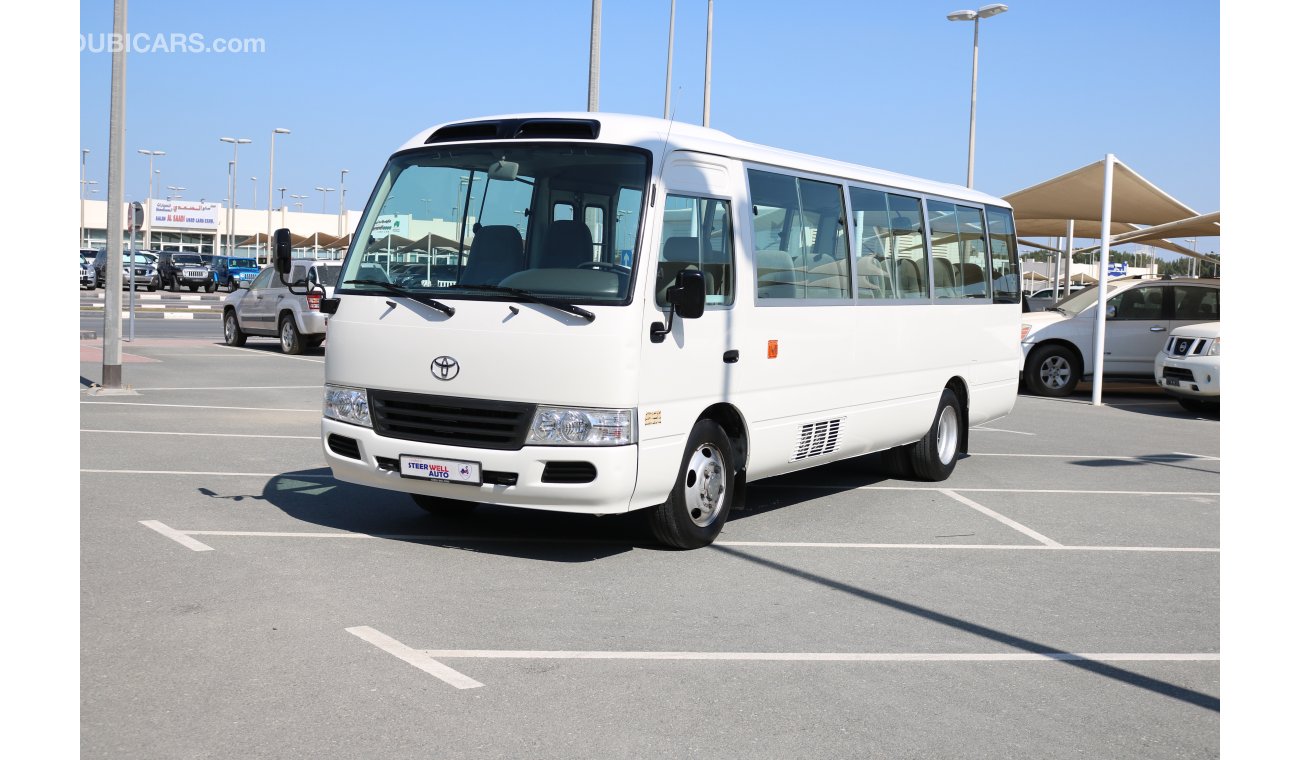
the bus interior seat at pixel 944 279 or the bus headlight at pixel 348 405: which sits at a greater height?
the bus interior seat at pixel 944 279

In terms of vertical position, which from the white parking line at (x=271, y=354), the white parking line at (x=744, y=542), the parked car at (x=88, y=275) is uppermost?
the parked car at (x=88, y=275)

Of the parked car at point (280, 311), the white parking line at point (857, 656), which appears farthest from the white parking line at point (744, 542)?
the parked car at point (280, 311)

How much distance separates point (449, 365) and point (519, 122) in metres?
1.58

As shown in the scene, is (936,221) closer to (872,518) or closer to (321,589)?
(872,518)

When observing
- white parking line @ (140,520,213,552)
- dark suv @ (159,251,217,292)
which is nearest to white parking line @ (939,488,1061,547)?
white parking line @ (140,520,213,552)

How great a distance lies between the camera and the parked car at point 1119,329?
67.2 ft

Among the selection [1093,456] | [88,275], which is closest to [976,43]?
[1093,456]

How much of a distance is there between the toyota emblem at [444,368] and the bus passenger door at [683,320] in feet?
3.43

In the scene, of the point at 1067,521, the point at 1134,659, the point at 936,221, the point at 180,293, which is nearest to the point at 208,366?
the point at 936,221

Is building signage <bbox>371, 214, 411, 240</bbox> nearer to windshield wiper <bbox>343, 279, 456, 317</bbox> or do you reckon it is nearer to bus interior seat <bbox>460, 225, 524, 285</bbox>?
windshield wiper <bbox>343, 279, 456, 317</bbox>

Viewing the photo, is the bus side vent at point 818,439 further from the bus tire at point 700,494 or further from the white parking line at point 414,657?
the white parking line at point 414,657

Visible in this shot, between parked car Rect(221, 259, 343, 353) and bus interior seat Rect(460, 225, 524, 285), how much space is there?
15.7 meters

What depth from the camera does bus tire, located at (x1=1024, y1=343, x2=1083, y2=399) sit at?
824 inches

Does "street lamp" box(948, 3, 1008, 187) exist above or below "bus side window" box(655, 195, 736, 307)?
above
